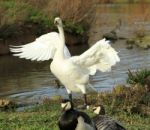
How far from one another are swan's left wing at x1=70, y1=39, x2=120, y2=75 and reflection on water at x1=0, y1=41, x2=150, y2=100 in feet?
11.2

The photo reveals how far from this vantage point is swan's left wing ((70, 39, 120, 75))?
9750 millimetres

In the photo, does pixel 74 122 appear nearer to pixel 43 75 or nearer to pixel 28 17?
pixel 43 75

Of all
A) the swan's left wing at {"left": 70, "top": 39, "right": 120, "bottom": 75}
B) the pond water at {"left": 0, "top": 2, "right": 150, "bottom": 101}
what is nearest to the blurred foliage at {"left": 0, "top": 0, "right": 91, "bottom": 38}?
the pond water at {"left": 0, "top": 2, "right": 150, "bottom": 101}

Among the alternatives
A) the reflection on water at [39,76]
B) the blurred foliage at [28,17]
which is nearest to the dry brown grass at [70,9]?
the blurred foliage at [28,17]

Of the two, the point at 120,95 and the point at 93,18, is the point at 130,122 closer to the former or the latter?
the point at 120,95

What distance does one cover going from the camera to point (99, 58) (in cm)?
1004

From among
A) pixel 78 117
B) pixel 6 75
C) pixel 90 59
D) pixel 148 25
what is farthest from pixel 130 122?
pixel 148 25

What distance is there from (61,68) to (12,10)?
1715 centimetres

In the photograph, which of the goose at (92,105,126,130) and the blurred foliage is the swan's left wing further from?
the blurred foliage


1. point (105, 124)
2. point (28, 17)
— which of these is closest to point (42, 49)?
point (105, 124)

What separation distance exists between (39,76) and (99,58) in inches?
328

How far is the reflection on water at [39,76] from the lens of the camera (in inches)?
582

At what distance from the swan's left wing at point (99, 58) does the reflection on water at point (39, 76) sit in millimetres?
3410

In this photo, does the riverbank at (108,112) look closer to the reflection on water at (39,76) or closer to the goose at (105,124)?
the goose at (105,124)
